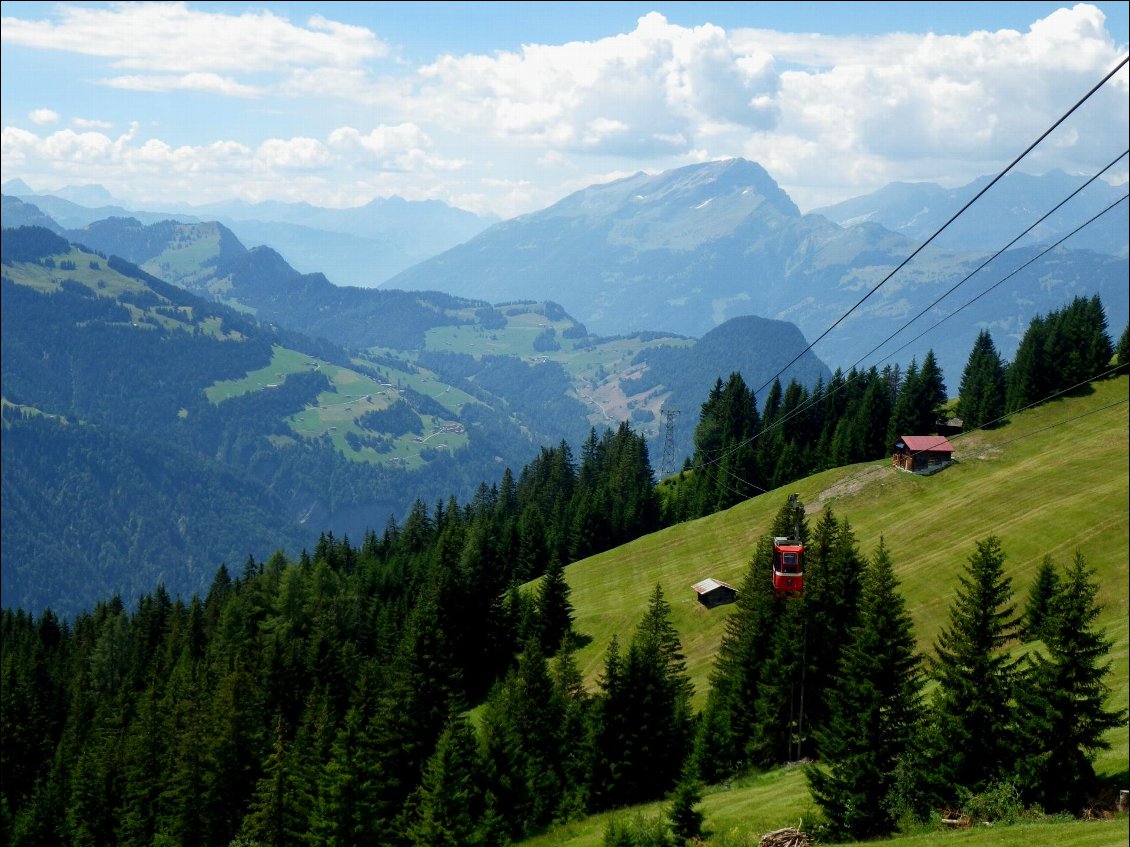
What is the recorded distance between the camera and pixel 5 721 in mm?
93438

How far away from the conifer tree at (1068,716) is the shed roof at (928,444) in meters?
64.6

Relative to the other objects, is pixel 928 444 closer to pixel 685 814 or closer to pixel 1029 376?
pixel 1029 376

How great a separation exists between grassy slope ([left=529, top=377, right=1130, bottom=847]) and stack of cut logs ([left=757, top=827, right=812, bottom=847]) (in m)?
3.55

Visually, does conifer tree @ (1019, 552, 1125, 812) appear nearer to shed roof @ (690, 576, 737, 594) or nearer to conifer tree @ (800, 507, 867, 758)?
conifer tree @ (800, 507, 867, 758)

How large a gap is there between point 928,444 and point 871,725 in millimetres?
64570

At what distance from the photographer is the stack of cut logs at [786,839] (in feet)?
110

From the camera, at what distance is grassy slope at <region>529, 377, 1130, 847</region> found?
55375mm

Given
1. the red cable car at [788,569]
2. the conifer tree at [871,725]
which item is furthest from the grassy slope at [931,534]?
the red cable car at [788,569]

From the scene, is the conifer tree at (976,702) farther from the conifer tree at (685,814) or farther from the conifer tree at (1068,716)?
the conifer tree at (685,814)

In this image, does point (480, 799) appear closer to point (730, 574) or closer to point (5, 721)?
point (730, 574)

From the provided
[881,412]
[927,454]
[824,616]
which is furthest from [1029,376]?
[824,616]

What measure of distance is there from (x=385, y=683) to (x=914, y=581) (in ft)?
138

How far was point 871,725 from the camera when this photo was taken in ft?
114

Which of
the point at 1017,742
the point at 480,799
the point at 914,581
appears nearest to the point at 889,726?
the point at 1017,742
